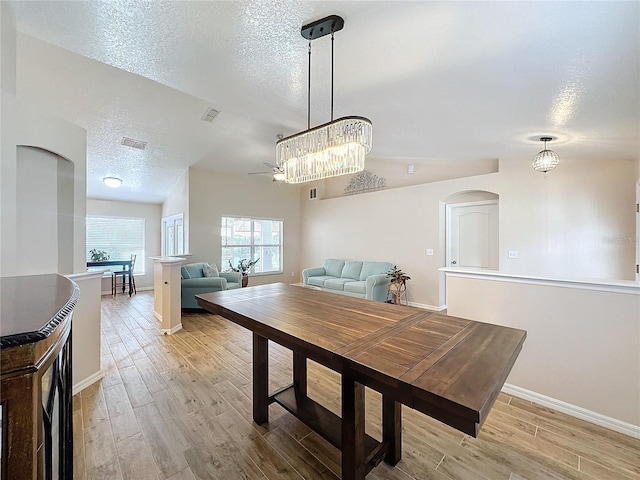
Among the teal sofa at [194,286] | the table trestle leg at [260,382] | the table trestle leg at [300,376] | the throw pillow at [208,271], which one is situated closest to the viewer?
the table trestle leg at [260,382]

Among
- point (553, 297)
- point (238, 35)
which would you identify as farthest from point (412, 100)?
point (553, 297)

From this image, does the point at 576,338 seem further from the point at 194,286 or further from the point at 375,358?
the point at 194,286

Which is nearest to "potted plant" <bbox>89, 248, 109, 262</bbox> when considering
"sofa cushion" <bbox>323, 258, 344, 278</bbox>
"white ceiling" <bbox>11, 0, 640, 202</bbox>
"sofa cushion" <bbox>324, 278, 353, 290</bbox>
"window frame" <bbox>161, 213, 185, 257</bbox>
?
"window frame" <bbox>161, 213, 185, 257</bbox>

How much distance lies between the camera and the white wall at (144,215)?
7.15 m

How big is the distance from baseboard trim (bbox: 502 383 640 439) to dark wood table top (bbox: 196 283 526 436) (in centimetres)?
149

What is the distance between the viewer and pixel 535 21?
1363 millimetres

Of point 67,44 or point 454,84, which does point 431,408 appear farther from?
point 67,44

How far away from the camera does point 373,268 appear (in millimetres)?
5926

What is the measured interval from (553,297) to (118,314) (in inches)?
250

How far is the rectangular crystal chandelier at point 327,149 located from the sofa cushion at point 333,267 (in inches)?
180

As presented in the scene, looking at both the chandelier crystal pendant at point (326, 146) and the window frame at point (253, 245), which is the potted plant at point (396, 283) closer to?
the window frame at point (253, 245)

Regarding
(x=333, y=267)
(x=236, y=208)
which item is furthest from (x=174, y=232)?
(x=333, y=267)

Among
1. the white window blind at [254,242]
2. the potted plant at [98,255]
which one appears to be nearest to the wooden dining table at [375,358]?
the white window blind at [254,242]

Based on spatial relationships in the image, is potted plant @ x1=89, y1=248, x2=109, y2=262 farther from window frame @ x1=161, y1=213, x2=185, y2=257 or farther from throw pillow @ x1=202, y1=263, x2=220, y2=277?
throw pillow @ x1=202, y1=263, x2=220, y2=277
